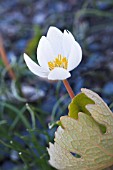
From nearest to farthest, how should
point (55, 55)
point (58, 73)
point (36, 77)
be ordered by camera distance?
point (58, 73)
point (55, 55)
point (36, 77)

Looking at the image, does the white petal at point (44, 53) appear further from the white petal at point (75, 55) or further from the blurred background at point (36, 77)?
the blurred background at point (36, 77)

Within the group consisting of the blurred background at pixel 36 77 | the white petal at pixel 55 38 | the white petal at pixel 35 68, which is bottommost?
the white petal at pixel 35 68

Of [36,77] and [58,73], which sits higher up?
[36,77]

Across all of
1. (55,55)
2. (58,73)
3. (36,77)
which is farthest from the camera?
(36,77)

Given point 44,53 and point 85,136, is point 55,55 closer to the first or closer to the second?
point 44,53

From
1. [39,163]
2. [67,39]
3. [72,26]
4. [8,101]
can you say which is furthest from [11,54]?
[67,39]

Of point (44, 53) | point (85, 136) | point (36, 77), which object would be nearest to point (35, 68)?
point (44, 53)

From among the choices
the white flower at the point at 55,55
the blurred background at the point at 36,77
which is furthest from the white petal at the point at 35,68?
the blurred background at the point at 36,77
